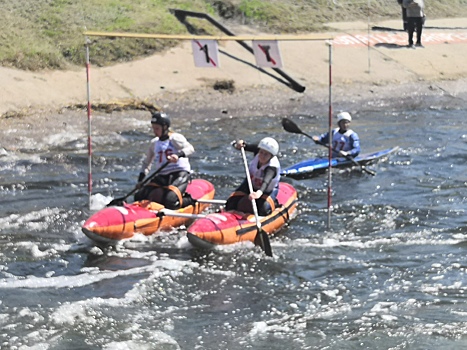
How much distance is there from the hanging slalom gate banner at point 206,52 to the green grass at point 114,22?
7.69m

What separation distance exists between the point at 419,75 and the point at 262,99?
5.49 m

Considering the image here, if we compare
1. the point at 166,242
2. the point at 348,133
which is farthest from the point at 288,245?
the point at 348,133

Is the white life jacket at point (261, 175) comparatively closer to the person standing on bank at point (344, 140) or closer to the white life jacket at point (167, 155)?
the white life jacket at point (167, 155)

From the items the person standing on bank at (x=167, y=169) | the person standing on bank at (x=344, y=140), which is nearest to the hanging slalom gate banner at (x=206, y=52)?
the person standing on bank at (x=167, y=169)

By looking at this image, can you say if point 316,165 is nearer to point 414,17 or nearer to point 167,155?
point 167,155

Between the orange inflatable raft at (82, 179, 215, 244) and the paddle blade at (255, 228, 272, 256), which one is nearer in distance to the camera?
the paddle blade at (255, 228, 272, 256)

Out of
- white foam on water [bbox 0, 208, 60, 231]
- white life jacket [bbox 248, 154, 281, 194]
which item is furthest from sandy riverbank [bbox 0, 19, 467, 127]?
white life jacket [bbox 248, 154, 281, 194]

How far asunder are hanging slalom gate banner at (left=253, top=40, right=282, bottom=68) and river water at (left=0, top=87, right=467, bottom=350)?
2381 millimetres

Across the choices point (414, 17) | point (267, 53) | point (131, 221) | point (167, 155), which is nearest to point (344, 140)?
point (267, 53)

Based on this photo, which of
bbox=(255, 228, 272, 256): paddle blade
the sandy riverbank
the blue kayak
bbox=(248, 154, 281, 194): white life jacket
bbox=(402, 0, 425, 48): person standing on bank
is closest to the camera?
bbox=(255, 228, 272, 256): paddle blade

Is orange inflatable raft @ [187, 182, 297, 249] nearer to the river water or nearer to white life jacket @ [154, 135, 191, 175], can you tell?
the river water

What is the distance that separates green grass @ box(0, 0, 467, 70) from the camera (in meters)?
20.7

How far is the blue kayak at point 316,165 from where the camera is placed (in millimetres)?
15633

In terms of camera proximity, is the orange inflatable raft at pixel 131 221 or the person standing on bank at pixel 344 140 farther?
the person standing on bank at pixel 344 140
